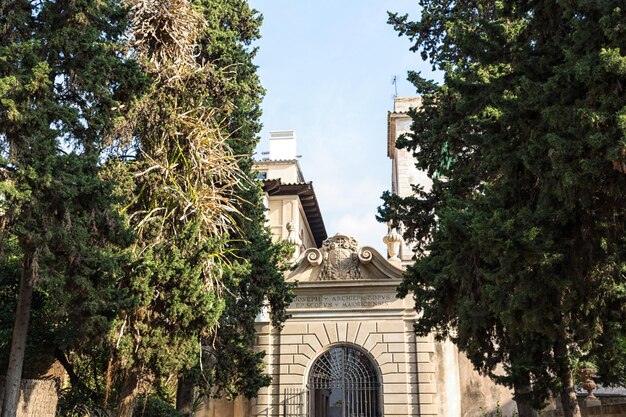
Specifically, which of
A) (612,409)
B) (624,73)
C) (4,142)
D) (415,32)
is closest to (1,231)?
(4,142)

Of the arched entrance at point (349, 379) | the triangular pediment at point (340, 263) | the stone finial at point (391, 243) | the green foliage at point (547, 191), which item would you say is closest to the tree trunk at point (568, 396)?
the green foliage at point (547, 191)

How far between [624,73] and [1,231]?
7407 millimetres

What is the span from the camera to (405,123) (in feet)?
90.5

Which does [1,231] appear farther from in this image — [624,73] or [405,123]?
[405,123]

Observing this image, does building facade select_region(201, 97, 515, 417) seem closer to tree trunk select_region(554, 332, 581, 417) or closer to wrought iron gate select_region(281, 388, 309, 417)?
wrought iron gate select_region(281, 388, 309, 417)

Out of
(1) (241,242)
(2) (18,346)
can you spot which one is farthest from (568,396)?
(2) (18,346)

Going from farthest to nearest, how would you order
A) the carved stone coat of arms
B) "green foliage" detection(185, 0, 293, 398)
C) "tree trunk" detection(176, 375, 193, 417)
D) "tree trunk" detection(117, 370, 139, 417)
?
the carved stone coat of arms → "green foliage" detection(185, 0, 293, 398) → "tree trunk" detection(176, 375, 193, 417) → "tree trunk" detection(117, 370, 139, 417)

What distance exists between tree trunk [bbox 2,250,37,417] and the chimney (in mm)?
20802

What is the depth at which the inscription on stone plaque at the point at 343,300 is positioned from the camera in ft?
57.0

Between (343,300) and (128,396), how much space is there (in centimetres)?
767

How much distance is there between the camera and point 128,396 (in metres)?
11.1

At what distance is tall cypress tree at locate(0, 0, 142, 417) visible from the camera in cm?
805

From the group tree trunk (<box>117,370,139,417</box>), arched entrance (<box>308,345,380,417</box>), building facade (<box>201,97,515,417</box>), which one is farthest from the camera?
arched entrance (<box>308,345,380,417</box>)

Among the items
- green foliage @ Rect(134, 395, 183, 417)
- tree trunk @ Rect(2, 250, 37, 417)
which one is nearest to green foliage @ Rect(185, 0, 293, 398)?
green foliage @ Rect(134, 395, 183, 417)
